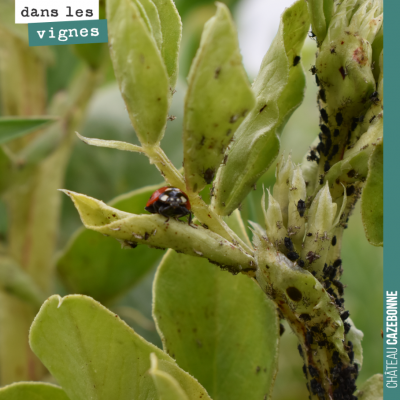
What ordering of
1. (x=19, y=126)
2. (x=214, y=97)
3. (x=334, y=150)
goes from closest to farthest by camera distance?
(x=214, y=97), (x=334, y=150), (x=19, y=126)

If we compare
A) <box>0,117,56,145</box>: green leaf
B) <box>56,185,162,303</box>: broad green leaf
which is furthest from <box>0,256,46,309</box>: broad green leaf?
<box>0,117,56,145</box>: green leaf

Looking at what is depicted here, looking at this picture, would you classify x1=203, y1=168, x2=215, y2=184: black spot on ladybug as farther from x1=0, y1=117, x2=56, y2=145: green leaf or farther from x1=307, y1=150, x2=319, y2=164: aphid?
x1=0, y1=117, x2=56, y2=145: green leaf

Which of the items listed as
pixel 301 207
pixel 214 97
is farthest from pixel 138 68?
pixel 301 207

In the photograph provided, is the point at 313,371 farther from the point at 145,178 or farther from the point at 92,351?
the point at 145,178

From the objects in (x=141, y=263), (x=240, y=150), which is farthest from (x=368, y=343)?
(x=240, y=150)

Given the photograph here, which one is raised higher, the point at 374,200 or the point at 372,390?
the point at 374,200

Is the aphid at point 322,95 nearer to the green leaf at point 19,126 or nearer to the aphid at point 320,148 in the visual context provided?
the aphid at point 320,148
